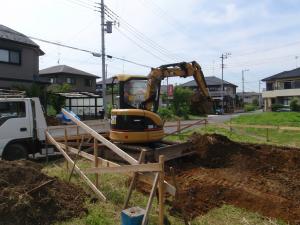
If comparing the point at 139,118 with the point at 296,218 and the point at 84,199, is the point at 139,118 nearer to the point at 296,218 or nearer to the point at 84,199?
the point at 84,199

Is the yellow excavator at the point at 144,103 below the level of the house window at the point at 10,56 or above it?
below

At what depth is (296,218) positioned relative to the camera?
5570mm

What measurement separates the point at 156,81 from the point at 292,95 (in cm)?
5230

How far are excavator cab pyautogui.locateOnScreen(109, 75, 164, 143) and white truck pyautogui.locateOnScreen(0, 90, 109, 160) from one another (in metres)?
2.63

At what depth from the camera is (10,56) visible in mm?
23453

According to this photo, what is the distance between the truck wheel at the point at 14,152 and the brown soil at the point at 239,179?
478 centimetres

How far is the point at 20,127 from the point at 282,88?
183 feet

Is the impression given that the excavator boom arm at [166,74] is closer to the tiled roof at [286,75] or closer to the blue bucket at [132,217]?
the blue bucket at [132,217]

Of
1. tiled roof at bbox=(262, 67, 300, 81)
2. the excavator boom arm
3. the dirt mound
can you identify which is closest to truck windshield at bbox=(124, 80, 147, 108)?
the excavator boom arm

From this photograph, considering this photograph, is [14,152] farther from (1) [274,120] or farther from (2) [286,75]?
(2) [286,75]

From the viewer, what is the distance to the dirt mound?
217 inches

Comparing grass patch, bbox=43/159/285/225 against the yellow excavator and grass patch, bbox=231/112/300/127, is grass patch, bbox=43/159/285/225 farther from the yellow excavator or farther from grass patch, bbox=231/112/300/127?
grass patch, bbox=231/112/300/127

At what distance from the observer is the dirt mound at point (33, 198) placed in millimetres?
5520

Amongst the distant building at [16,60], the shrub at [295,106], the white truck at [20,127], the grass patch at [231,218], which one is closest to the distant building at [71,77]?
the distant building at [16,60]
